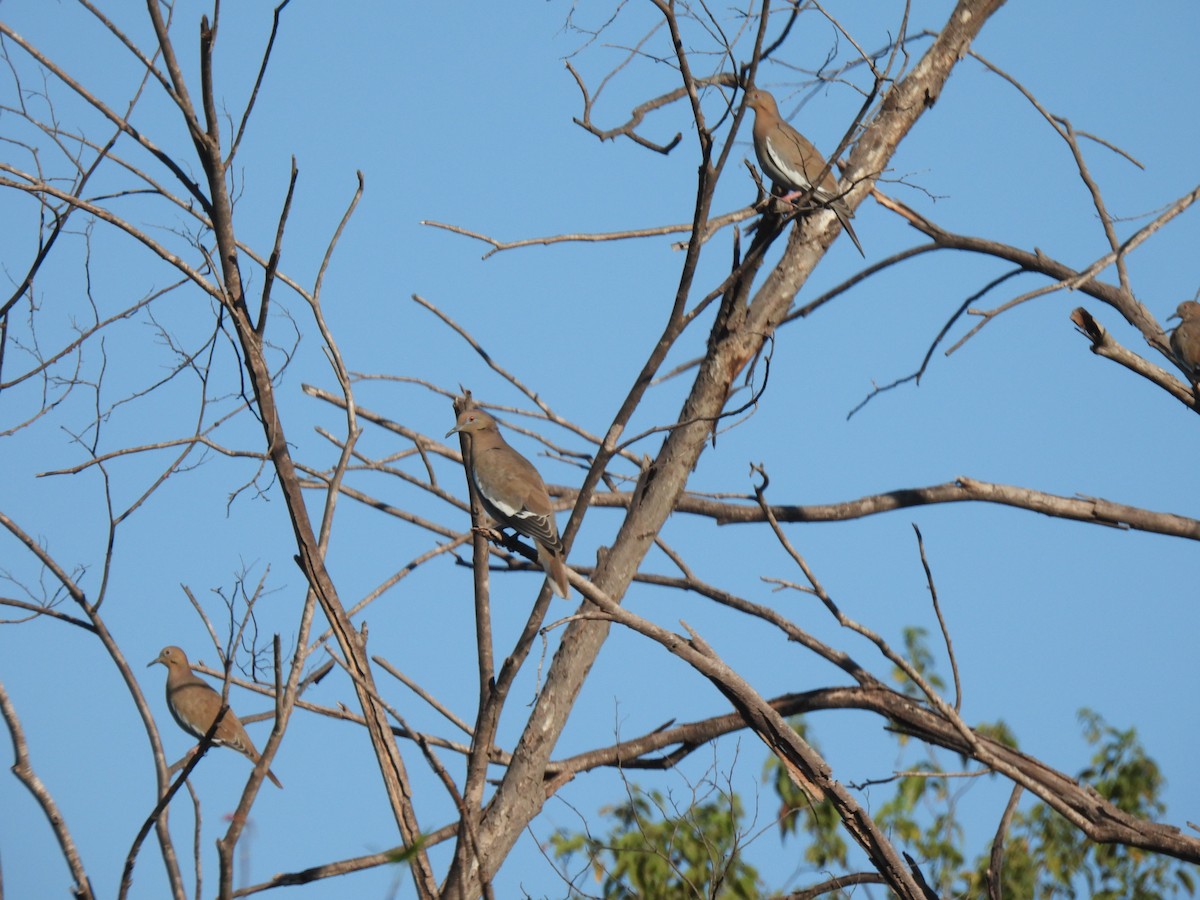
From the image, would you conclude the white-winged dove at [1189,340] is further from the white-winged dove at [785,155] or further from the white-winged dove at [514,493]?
the white-winged dove at [514,493]

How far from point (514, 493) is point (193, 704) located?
3811mm

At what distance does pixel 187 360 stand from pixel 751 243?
2.25 metres

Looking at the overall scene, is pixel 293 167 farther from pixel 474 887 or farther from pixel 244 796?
pixel 474 887

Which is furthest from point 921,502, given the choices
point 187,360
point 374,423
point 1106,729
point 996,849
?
point 1106,729

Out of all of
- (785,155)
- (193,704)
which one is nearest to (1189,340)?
(785,155)

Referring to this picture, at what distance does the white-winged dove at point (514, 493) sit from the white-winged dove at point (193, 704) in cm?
292

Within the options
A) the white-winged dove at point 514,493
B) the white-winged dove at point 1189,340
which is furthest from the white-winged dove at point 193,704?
the white-winged dove at point 1189,340

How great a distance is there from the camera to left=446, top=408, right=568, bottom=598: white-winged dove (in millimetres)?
5938

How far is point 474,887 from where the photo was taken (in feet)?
13.4

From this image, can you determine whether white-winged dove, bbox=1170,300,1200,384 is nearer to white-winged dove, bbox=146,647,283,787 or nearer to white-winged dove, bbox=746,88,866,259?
white-winged dove, bbox=746,88,866,259

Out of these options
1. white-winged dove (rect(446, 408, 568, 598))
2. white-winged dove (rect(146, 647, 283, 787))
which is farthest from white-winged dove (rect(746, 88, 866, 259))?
white-winged dove (rect(146, 647, 283, 787))

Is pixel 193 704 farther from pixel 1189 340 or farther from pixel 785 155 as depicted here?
pixel 1189 340

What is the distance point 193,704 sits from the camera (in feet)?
29.1

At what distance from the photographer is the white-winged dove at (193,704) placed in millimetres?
8477
